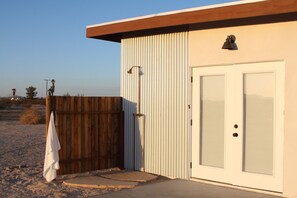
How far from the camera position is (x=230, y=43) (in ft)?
29.3

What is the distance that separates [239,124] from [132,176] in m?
2.94

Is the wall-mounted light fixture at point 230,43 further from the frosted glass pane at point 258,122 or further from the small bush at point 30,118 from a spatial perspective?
the small bush at point 30,118

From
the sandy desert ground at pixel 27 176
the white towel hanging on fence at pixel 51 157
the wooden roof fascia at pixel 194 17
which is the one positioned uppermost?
the wooden roof fascia at pixel 194 17

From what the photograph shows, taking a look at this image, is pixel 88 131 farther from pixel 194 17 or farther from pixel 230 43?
pixel 230 43

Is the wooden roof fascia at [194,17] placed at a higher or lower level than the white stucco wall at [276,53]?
higher

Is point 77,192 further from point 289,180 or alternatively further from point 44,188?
point 289,180

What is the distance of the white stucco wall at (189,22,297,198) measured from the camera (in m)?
8.15

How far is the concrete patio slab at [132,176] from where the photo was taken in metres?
10.0

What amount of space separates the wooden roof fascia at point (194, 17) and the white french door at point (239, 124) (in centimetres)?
108

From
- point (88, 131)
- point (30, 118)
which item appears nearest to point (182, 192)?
point (88, 131)

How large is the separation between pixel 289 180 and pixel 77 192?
4089 millimetres

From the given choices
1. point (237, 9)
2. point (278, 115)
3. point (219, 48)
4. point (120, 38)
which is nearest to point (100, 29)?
point (120, 38)

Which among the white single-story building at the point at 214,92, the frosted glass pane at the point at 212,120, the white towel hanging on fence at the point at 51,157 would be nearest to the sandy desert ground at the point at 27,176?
the white towel hanging on fence at the point at 51,157

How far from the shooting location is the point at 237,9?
27.3ft
